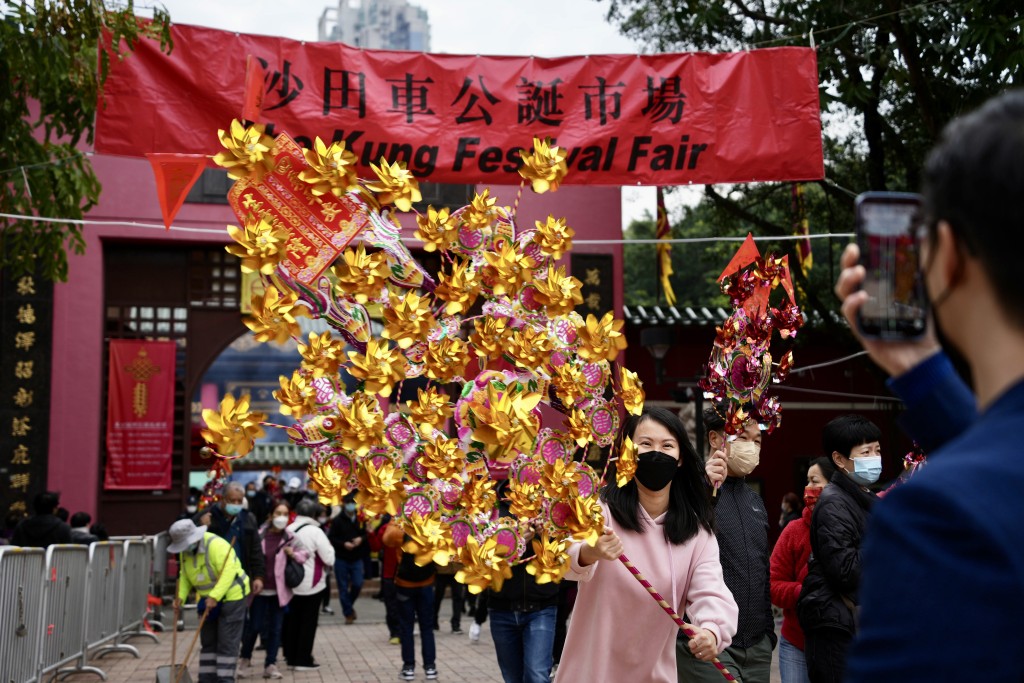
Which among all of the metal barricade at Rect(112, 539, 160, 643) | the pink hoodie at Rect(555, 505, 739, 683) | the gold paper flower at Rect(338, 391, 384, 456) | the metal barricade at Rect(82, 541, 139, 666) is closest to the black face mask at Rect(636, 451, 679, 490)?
the pink hoodie at Rect(555, 505, 739, 683)

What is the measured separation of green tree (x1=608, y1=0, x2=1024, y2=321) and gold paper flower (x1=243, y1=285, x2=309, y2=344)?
21.5ft

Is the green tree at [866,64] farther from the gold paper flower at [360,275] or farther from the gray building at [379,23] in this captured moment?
the gray building at [379,23]

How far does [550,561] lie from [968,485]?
2.46 m

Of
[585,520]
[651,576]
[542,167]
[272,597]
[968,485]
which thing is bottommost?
[272,597]

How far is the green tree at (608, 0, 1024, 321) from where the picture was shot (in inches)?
378

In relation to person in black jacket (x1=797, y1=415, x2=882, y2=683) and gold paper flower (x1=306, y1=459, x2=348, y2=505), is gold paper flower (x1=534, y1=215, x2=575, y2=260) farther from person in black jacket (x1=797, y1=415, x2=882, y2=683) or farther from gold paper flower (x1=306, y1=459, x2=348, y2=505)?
person in black jacket (x1=797, y1=415, x2=882, y2=683)

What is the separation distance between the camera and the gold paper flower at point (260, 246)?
3457 mm

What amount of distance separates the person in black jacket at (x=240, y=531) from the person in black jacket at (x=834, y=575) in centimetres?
641

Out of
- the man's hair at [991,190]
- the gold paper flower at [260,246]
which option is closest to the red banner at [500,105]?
the gold paper flower at [260,246]

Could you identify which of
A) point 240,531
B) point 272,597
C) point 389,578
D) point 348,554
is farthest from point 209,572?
point 348,554

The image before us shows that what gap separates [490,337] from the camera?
3.71 m

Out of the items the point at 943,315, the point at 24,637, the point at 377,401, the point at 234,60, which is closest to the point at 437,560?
the point at 377,401

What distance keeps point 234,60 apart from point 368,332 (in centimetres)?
507

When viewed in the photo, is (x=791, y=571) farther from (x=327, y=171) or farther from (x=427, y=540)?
(x=327, y=171)
